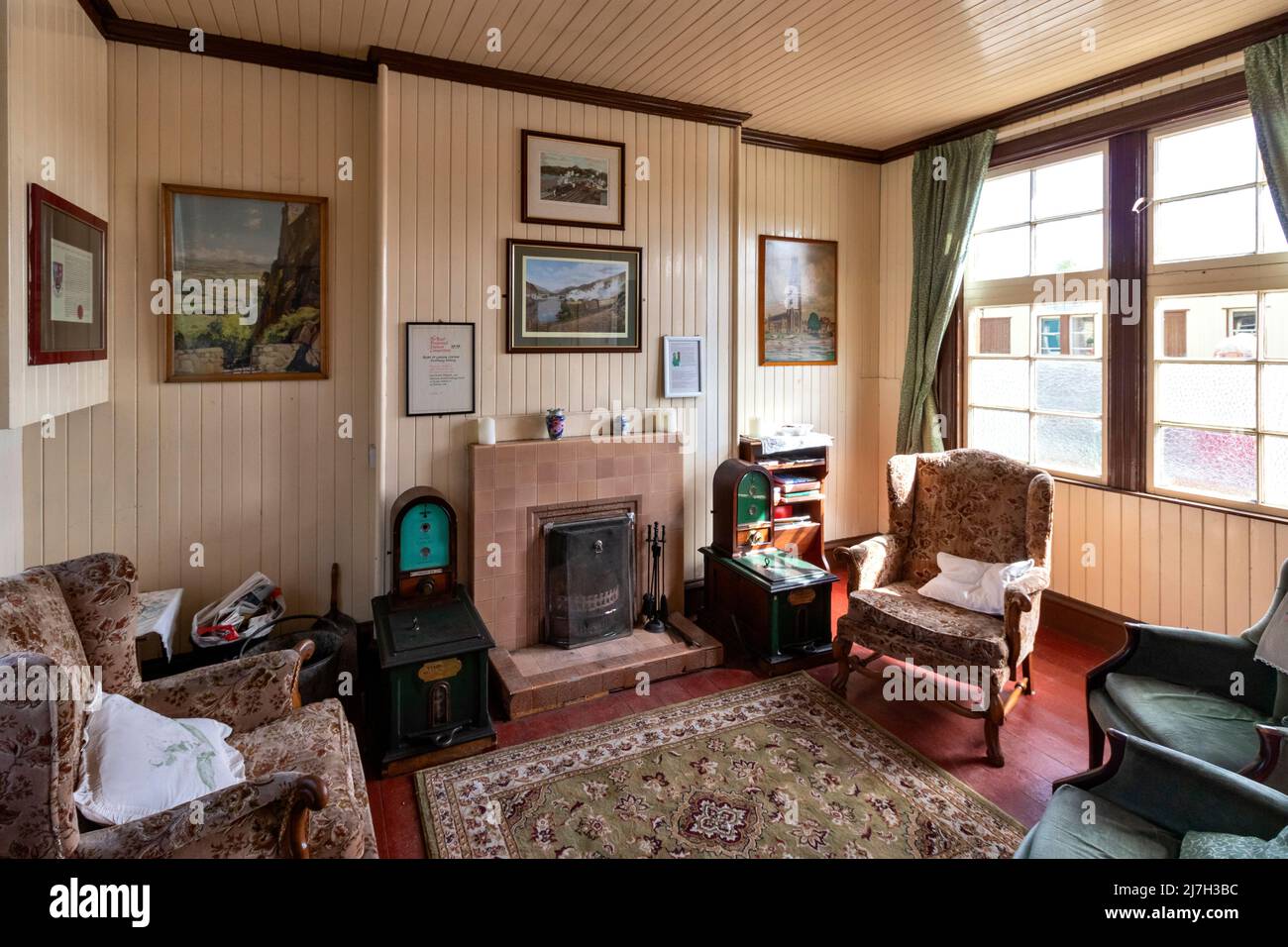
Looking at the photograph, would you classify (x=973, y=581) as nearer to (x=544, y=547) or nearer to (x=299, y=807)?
(x=544, y=547)

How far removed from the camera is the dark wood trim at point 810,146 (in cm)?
470

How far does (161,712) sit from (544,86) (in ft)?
11.0

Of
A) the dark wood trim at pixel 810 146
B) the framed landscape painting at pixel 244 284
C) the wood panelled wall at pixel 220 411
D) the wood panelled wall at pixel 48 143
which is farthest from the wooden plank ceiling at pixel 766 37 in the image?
the framed landscape painting at pixel 244 284

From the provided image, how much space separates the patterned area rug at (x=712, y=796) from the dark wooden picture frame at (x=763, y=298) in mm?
2565

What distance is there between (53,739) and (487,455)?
2343 mm

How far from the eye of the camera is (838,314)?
5.15m

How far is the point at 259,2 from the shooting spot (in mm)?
2883

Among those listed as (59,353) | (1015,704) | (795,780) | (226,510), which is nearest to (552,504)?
(226,510)

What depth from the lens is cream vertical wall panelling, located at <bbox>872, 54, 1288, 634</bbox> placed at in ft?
10.7

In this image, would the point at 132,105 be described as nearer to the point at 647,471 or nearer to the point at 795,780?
the point at 647,471

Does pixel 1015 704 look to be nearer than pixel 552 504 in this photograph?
Yes

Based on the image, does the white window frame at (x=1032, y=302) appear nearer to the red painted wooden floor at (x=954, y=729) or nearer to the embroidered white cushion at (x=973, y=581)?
the embroidered white cushion at (x=973, y=581)

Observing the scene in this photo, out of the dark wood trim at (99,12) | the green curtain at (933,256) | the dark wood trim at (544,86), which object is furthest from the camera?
the green curtain at (933,256)

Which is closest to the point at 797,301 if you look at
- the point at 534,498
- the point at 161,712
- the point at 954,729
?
the point at 534,498
